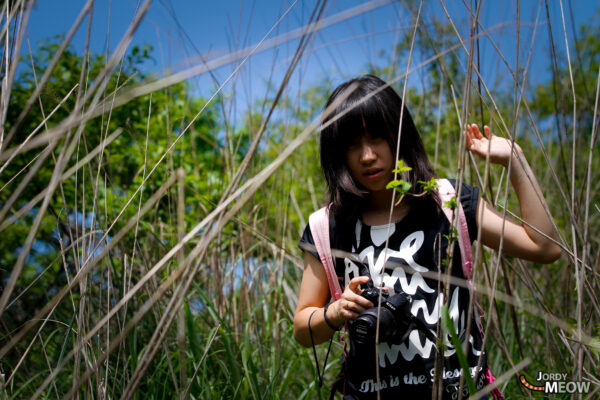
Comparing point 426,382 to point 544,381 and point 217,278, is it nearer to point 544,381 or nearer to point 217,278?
point 544,381

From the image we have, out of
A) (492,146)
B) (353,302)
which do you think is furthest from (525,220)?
(353,302)

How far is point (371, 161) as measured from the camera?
977 millimetres

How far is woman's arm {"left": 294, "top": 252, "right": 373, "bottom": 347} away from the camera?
88 centimetres

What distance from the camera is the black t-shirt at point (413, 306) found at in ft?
3.08

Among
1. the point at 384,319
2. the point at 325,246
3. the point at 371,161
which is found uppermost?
the point at 371,161

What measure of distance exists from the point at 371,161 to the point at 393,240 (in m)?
0.18

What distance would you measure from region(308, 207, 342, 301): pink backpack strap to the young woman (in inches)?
0.7

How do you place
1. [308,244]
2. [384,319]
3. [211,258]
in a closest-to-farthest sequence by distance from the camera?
[384,319]
[308,244]
[211,258]

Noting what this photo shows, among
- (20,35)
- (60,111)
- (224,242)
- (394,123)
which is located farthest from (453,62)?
(20,35)

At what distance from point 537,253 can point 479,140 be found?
26 cm

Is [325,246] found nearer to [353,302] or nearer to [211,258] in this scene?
[353,302]

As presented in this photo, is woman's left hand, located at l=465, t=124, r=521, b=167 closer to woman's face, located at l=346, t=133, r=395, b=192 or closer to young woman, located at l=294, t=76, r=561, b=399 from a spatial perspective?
young woman, located at l=294, t=76, r=561, b=399

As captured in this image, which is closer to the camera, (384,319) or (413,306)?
(384,319)

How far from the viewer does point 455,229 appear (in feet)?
2.38
